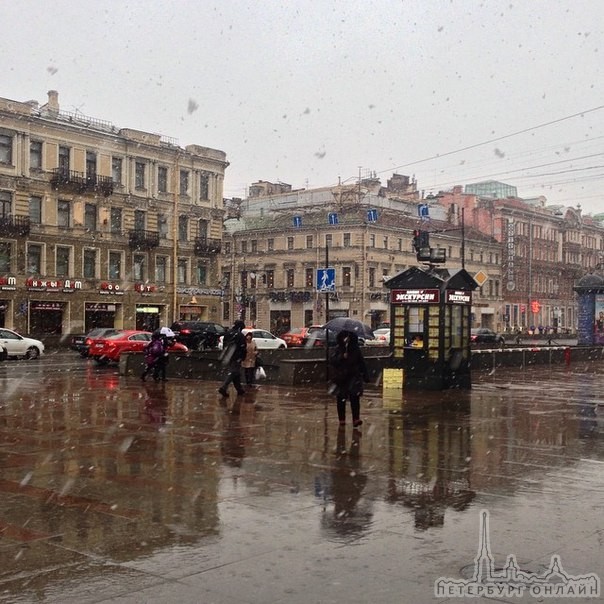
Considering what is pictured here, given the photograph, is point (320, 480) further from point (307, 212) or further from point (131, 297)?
point (307, 212)

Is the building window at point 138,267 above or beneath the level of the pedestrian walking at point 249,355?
above

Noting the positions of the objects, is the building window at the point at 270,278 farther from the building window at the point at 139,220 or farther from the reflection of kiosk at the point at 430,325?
the reflection of kiosk at the point at 430,325

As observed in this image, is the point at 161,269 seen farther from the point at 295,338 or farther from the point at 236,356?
the point at 236,356

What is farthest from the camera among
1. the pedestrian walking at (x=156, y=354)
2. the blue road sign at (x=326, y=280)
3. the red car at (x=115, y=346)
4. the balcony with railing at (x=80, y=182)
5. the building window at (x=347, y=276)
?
the building window at (x=347, y=276)

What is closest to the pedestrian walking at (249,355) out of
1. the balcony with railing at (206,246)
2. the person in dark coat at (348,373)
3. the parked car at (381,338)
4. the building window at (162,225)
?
the person in dark coat at (348,373)

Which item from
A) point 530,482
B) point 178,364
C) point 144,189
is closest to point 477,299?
point 144,189

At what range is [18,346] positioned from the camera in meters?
38.6

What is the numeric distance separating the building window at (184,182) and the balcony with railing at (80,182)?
706 centimetres

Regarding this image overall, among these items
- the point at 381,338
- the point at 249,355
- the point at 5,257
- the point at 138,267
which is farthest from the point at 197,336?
the point at 249,355

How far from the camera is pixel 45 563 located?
6203mm

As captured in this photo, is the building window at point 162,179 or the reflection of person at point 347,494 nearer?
the reflection of person at point 347,494

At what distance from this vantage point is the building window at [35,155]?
179 ft

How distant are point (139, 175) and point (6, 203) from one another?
11.2 meters
